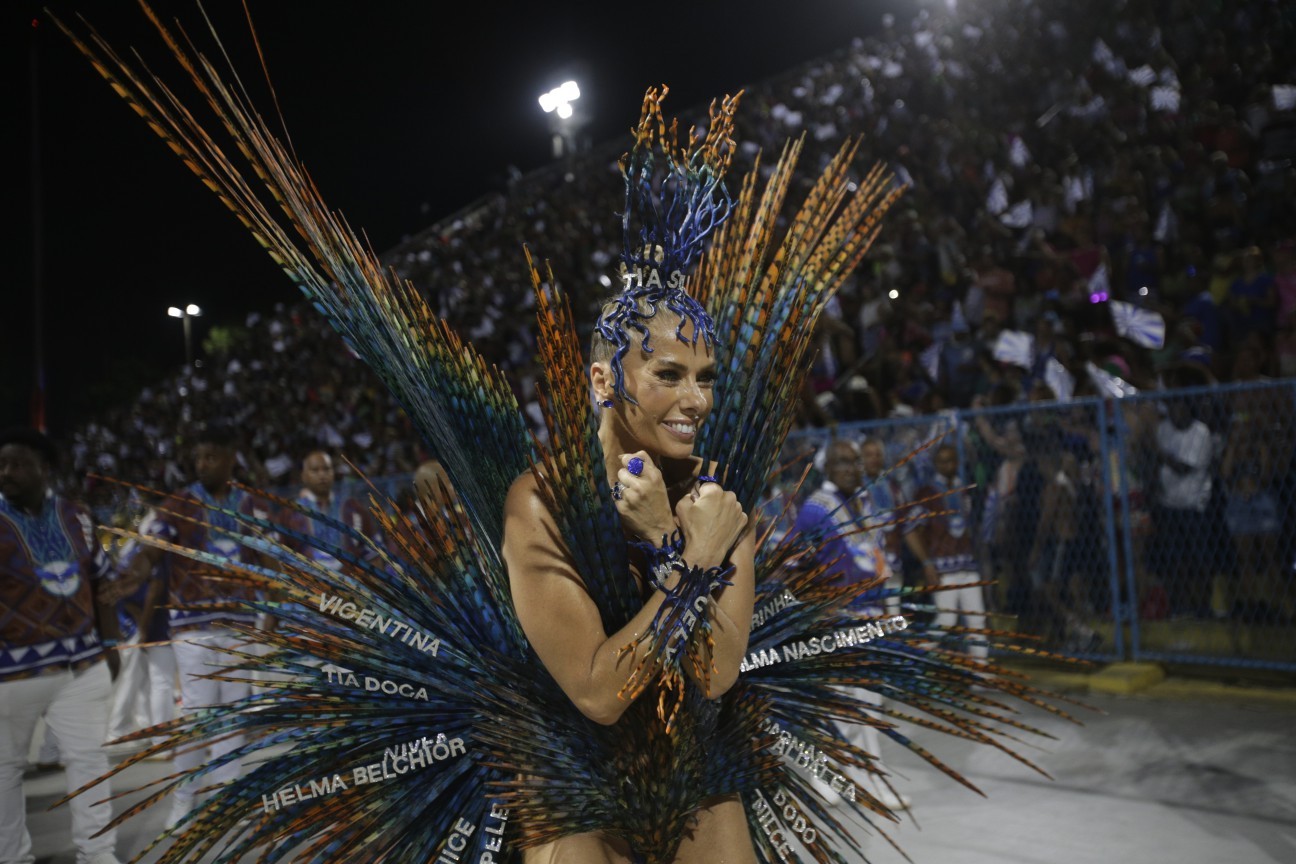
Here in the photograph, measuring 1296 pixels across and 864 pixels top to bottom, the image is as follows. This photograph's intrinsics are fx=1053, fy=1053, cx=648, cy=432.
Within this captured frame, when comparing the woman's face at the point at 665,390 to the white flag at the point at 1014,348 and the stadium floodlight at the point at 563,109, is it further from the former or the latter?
the stadium floodlight at the point at 563,109

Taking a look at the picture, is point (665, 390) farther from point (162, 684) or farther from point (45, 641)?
point (162, 684)

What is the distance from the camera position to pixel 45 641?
4.12m

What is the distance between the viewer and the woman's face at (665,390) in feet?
5.47

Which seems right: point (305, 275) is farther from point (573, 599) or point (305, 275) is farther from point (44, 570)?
point (44, 570)

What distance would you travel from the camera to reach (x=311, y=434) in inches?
681

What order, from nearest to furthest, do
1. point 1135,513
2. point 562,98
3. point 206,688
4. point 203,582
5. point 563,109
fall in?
point 203,582 < point 206,688 < point 1135,513 < point 562,98 < point 563,109

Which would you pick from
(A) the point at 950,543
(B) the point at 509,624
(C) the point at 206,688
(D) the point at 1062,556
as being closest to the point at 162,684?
(C) the point at 206,688

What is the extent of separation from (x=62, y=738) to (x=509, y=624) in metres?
3.38

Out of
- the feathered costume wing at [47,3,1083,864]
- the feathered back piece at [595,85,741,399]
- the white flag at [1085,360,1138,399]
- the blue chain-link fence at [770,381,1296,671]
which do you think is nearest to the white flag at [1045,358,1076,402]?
the white flag at [1085,360,1138,399]

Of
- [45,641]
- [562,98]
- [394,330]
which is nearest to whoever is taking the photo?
[394,330]

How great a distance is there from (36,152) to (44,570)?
942 cm

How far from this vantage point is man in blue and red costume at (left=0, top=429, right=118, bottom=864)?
4035 mm

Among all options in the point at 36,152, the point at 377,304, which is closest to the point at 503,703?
the point at 377,304

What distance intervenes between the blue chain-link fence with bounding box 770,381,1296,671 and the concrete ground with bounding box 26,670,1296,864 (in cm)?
47
